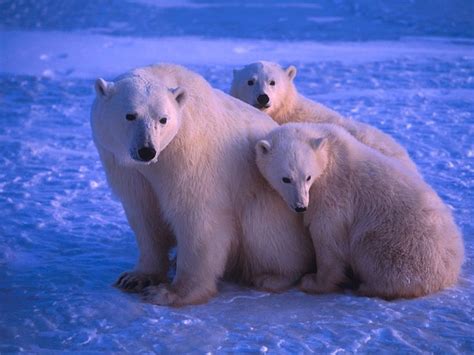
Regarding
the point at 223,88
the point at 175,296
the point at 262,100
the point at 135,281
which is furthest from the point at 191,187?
the point at 223,88

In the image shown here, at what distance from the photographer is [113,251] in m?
4.55

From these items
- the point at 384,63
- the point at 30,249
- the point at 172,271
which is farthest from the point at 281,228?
the point at 384,63

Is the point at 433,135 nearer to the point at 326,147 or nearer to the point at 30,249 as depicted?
the point at 326,147

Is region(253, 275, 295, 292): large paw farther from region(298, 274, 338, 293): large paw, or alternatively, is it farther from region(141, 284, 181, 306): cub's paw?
region(141, 284, 181, 306): cub's paw

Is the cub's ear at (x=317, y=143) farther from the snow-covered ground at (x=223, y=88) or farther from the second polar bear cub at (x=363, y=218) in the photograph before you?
the snow-covered ground at (x=223, y=88)

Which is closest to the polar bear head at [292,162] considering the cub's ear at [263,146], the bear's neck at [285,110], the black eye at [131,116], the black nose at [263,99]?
the cub's ear at [263,146]

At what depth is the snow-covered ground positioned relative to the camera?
3.32 meters

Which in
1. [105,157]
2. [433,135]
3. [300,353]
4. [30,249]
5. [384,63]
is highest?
[384,63]

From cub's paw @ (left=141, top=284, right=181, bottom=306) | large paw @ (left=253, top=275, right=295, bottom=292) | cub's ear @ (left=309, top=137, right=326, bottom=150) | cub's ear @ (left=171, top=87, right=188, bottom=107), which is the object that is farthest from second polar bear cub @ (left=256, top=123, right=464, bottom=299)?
cub's paw @ (left=141, top=284, right=181, bottom=306)

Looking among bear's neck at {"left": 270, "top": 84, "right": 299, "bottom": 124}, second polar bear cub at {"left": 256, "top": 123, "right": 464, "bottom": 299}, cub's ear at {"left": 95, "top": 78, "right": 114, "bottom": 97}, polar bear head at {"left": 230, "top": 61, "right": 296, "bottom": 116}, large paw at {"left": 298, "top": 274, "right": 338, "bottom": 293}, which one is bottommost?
large paw at {"left": 298, "top": 274, "right": 338, "bottom": 293}

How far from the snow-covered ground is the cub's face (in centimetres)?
58

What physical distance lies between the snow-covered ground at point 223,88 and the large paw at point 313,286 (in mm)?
61

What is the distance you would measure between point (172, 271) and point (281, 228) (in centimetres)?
78

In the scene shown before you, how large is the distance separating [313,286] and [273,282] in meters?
0.23
